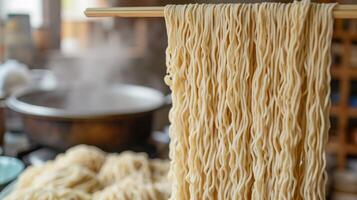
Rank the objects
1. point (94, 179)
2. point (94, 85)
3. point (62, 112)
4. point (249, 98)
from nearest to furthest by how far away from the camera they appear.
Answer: point (249, 98)
point (94, 179)
point (62, 112)
point (94, 85)

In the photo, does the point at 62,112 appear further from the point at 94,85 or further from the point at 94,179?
the point at 94,85

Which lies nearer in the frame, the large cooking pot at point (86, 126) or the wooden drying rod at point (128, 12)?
the wooden drying rod at point (128, 12)

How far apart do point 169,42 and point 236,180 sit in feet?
1.03

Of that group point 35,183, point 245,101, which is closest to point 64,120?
point 35,183

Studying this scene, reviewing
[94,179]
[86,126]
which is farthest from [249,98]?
[86,126]

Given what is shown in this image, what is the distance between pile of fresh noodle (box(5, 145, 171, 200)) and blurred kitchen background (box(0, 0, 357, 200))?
11.5 inches

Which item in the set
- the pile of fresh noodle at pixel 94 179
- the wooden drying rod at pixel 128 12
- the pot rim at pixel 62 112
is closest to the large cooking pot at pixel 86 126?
the pot rim at pixel 62 112

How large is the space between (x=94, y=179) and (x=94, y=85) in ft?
3.66

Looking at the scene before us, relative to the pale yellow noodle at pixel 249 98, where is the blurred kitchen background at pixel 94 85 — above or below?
below

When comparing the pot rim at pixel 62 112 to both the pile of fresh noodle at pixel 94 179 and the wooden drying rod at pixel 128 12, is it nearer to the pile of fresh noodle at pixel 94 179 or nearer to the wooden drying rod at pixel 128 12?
the pile of fresh noodle at pixel 94 179

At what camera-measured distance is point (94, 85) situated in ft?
7.37

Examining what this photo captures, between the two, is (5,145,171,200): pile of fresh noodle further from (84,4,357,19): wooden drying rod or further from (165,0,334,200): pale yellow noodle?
(84,4,357,19): wooden drying rod

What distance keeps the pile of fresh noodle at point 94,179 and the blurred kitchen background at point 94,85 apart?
292 millimetres

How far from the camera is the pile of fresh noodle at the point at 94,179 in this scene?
105cm
